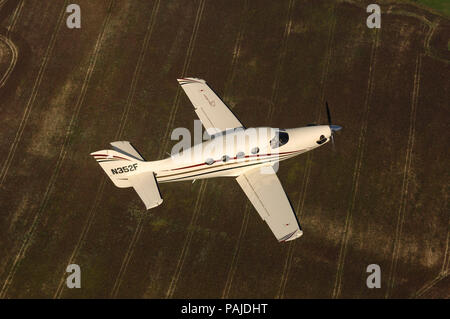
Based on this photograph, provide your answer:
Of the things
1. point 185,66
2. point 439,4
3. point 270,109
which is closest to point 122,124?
point 185,66

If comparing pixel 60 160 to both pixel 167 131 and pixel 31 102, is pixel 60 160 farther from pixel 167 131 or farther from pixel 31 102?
pixel 167 131

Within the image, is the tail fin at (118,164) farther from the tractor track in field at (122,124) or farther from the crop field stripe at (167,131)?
the crop field stripe at (167,131)

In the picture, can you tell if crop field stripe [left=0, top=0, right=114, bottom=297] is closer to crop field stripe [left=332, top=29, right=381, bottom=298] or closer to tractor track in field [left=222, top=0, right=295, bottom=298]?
tractor track in field [left=222, top=0, right=295, bottom=298]

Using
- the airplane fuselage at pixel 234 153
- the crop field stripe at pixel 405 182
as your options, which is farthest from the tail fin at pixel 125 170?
the crop field stripe at pixel 405 182

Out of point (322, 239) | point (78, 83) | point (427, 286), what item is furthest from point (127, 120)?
point (427, 286)

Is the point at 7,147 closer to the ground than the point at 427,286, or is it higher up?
higher up
